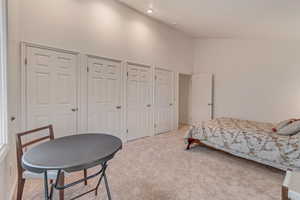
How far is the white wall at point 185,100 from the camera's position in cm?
639

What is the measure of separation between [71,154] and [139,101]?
305 cm

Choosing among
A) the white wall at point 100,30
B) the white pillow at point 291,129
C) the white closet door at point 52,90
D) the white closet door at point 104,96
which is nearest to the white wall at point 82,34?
the white wall at point 100,30

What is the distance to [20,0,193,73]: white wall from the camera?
2648mm

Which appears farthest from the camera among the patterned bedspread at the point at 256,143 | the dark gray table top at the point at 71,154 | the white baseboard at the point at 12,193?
the patterned bedspread at the point at 256,143

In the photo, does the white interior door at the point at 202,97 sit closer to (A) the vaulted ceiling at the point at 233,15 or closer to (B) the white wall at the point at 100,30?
(B) the white wall at the point at 100,30

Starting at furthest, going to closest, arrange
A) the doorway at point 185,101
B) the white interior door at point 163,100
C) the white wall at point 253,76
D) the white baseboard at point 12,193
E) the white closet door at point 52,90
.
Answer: the doorway at point 185,101 → the white interior door at point 163,100 → the white wall at point 253,76 → the white closet door at point 52,90 → the white baseboard at point 12,193

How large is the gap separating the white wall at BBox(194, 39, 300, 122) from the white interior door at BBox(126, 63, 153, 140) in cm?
247

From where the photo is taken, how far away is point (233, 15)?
11.2ft

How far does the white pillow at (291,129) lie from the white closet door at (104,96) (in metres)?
3.19

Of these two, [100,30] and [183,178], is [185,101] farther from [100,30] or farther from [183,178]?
[183,178]

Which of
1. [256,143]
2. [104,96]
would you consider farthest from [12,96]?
[256,143]

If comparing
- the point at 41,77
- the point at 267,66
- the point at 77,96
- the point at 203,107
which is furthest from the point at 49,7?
the point at 267,66

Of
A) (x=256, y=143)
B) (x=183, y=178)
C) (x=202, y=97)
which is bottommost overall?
(x=183, y=178)

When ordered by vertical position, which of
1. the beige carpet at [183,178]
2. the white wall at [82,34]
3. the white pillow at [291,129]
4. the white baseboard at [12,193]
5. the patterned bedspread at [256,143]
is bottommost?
the beige carpet at [183,178]
